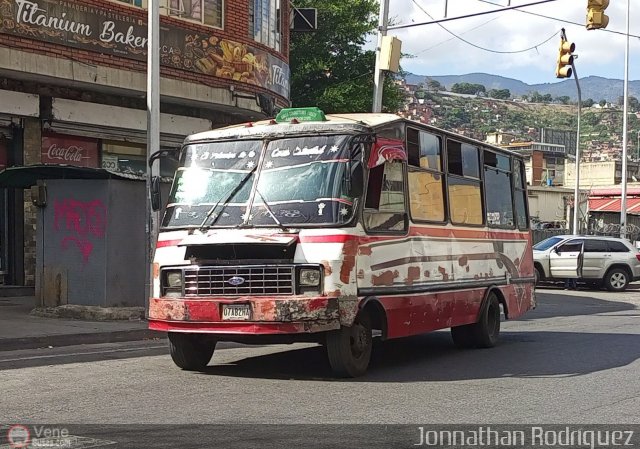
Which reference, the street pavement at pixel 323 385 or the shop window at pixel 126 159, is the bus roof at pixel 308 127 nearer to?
the street pavement at pixel 323 385

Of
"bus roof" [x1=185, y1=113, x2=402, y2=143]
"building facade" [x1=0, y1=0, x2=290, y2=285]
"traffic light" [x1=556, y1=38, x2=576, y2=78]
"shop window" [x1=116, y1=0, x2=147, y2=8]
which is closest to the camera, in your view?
"bus roof" [x1=185, y1=113, x2=402, y2=143]

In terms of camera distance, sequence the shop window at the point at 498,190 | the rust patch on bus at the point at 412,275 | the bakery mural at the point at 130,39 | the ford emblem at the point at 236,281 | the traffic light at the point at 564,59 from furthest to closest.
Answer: the traffic light at the point at 564,59 → the bakery mural at the point at 130,39 → the shop window at the point at 498,190 → the rust patch on bus at the point at 412,275 → the ford emblem at the point at 236,281

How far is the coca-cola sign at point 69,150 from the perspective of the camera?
62.5 feet

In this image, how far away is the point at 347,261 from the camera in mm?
9750

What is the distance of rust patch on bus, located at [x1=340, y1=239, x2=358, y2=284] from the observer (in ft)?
31.9

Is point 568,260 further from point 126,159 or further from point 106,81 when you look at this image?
point 106,81

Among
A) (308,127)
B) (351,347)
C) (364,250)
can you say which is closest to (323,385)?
(351,347)

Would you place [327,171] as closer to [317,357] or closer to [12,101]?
[317,357]

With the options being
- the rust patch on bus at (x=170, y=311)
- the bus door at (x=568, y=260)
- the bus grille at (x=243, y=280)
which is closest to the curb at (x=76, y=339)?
the rust patch on bus at (x=170, y=311)

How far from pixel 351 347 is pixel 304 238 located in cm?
130

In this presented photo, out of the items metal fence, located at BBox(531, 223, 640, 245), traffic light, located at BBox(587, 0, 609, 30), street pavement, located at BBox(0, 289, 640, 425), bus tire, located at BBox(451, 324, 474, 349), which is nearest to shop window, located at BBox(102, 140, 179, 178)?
street pavement, located at BBox(0, 289, 640, 425)

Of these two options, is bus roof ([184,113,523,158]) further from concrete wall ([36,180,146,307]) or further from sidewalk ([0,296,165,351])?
concrete wall ([36,180,146,307])

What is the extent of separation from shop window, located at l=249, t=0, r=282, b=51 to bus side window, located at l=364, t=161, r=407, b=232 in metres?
12.4

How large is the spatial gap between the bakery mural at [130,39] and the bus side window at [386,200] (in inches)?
367
